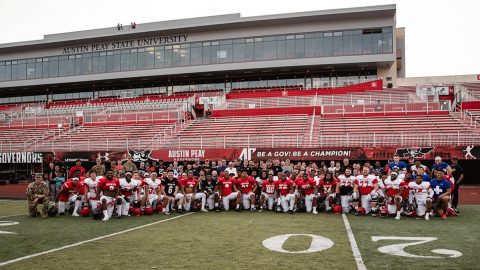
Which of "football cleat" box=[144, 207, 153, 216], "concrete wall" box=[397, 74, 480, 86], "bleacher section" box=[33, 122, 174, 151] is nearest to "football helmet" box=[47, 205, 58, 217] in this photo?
"football cleat" box=[144, 207, 153, 216]

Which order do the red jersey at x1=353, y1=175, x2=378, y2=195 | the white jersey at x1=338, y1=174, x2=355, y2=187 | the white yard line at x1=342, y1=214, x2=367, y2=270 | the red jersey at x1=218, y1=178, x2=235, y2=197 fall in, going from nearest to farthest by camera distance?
the white yard line at x1=342, y1=214, x2=367, y2=270 < the red jersey at x1=353, y1=175, x2=378, y2=195 < the white jersey at x1=338, y1=174, x2=355, y2=187 < the red jersey at x1=218, y1=178, x2=235, y2=197

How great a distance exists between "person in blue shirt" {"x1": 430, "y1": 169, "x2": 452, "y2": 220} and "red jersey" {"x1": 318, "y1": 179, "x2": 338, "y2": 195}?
301 cm

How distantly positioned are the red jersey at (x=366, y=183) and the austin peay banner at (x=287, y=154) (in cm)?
922

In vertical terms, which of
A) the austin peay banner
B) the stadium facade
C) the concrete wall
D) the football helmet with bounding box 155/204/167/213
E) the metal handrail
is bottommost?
the football helmet with bounding box 155/204/167/213

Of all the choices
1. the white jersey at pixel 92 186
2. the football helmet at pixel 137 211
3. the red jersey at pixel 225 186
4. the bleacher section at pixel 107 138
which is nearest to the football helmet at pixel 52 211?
the white jersey at pixel 92 186

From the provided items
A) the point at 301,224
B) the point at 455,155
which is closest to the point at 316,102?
the point at 455,155

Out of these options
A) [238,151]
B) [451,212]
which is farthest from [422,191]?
[238,151]

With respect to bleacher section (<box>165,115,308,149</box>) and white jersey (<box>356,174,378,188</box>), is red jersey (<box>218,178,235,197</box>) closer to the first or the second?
white jersey (<box>356,174,378,188</box>)

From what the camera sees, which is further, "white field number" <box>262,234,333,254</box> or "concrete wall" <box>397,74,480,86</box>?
"concrete wall" <box>397,74,480,86</box>

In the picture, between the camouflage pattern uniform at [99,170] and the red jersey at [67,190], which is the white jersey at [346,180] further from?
the red jersey at [67,190]

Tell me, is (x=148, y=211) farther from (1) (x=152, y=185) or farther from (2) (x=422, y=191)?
(2) (x=422, y=191)

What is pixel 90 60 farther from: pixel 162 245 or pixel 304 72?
pixel 162 245

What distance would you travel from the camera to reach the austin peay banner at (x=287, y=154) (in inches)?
851

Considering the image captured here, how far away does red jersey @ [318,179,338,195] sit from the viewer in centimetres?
1401
